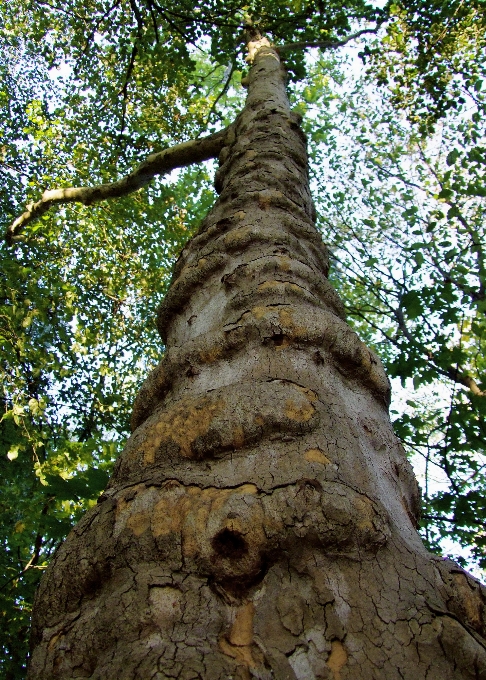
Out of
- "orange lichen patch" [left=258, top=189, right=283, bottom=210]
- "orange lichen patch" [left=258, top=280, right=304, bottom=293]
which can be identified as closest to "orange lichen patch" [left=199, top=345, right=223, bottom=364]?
"orange lichen patch" [left=258, top=280, right=304, bottom=293]

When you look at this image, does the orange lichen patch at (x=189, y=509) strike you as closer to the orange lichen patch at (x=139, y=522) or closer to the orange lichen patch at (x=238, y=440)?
the orange lichen patch at (x=139, y=522)

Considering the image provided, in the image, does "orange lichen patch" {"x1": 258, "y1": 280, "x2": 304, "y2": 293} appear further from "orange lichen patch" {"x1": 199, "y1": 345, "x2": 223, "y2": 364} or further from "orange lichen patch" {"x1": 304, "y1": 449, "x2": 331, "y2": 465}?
"orange lichen patch" {"x1": 304, "y1": 449, "x2": 331, "y2": 465}

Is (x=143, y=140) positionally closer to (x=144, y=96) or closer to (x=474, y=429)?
(x=144, y=96)

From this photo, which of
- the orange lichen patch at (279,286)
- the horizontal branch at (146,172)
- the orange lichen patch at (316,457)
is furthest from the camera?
the horizontal branch at (146,172)

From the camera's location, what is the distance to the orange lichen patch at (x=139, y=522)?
99 cm

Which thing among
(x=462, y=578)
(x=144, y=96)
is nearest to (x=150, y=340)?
(x=144, y=96)

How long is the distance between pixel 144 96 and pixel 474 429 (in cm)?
766

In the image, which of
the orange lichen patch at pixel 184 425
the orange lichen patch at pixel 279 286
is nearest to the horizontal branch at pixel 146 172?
the orange lichen patch at pixel 279 286

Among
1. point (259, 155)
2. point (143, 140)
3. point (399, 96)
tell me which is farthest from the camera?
point (143, 140)

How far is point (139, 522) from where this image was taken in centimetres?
100

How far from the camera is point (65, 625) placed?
94 centimetres

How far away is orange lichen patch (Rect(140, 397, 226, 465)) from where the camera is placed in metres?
1.20

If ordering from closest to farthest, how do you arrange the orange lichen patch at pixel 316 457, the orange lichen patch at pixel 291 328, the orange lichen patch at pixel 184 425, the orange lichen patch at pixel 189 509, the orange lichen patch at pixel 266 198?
the orange lichen patch at pixel 189 509
the orange lichen patch at pixel 316 457
the orange lichen patch at pixel 184 425
the orange lichen patch at pixel 291 328
the orange lichen patch at pixel 266 198

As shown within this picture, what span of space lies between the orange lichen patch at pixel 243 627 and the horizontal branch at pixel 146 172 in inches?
162
